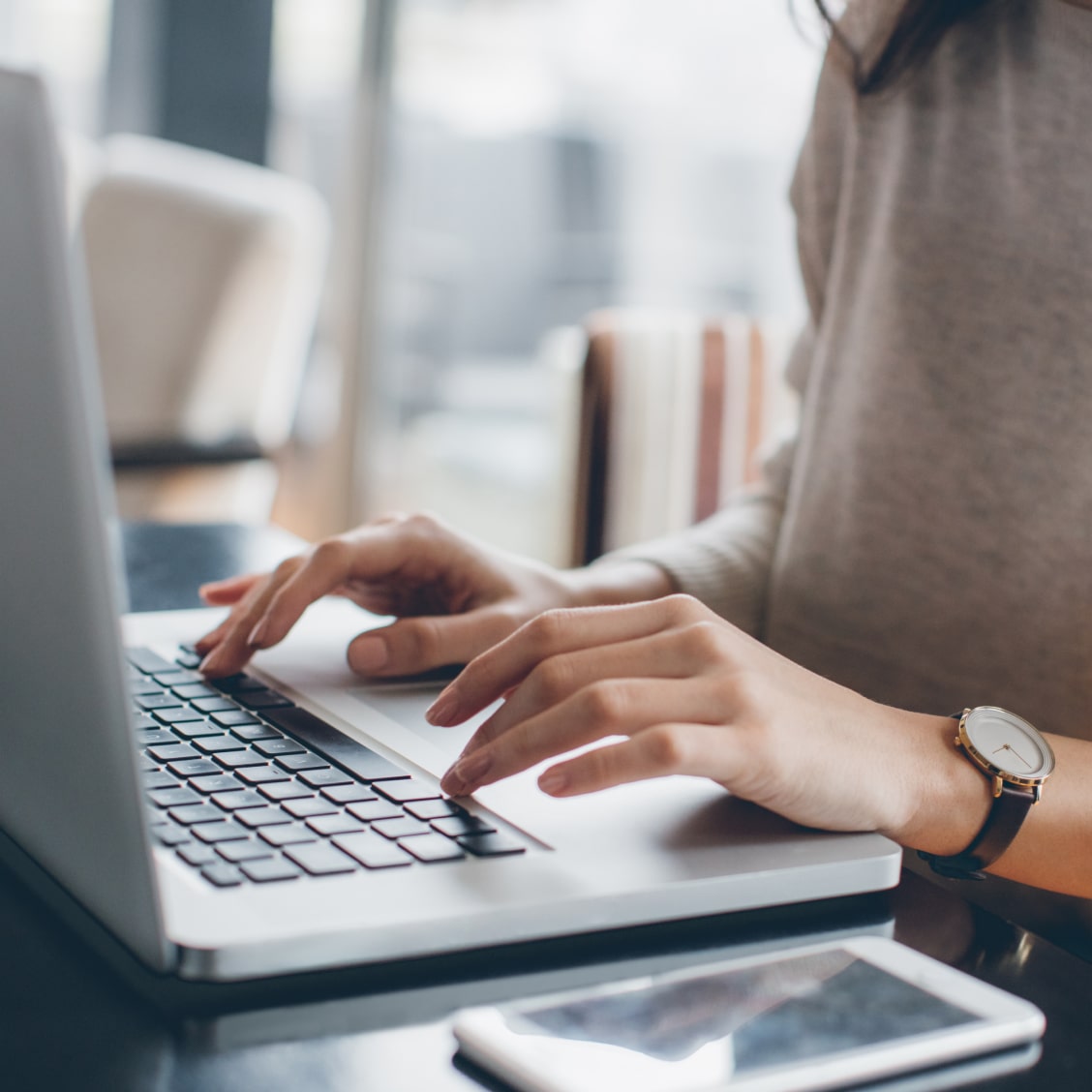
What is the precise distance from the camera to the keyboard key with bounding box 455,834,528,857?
0.42 meters

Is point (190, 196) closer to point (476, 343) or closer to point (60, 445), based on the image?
point (476, 343)

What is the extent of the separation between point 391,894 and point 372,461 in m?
2.95

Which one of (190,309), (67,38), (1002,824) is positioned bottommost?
(1002,824)

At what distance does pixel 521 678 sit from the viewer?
506mm

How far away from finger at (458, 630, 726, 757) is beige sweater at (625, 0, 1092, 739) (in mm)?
391

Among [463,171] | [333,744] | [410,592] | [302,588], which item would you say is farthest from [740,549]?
[463,171]

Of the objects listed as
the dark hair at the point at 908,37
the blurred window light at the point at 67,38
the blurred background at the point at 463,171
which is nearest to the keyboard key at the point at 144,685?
the dark hair at the point at 908,37

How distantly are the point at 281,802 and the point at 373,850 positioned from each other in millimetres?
51

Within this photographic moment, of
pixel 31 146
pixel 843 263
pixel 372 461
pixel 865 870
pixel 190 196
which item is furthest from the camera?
pixel 372 461

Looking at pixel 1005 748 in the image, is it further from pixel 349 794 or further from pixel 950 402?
pixel 950 402

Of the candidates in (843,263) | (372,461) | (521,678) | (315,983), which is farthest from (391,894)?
(372,461)

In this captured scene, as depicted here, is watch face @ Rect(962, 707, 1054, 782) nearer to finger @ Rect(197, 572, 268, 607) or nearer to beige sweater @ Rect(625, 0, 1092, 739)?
beige sweater @ Rect(625, 0, 1092, 739)

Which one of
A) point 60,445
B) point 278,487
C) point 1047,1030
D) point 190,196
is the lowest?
point 278,487

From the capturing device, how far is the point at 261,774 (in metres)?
0.47
